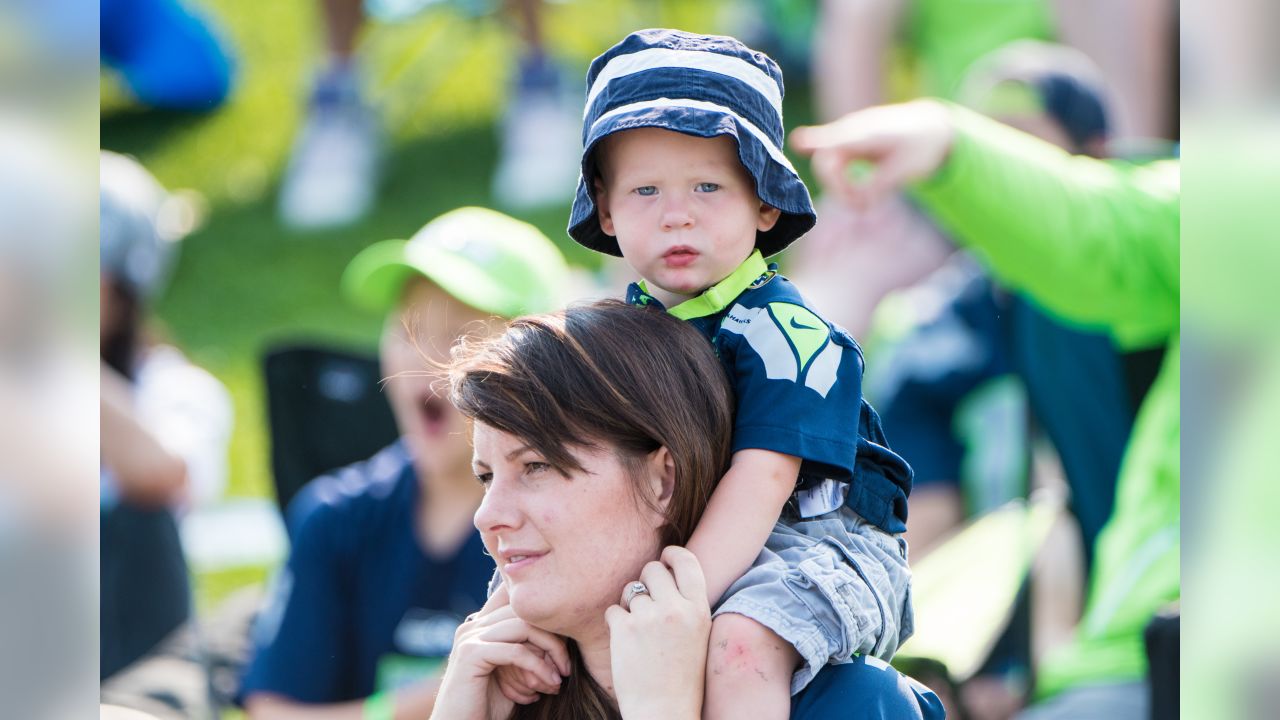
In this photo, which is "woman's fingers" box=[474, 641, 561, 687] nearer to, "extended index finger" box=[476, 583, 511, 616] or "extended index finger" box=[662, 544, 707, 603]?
"extended index finger" box=[476, 583, 511, 616]

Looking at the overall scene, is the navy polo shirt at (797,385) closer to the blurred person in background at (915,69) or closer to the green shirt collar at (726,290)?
the green shirt collar at (726,290)

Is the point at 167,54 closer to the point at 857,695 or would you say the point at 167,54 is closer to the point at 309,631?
the point at 309,631

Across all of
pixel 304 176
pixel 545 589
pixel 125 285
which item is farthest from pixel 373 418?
pixel 304 176

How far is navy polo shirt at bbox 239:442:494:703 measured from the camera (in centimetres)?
322

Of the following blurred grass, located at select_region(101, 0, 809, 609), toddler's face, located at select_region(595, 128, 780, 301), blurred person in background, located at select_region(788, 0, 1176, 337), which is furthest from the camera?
blurred grass, located at select_region(101, 0, 809, 609)

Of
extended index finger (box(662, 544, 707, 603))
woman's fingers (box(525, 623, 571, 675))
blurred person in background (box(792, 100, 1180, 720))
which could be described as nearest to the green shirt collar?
extended index finger (box(662, 544, 707, 603))

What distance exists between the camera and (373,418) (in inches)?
164

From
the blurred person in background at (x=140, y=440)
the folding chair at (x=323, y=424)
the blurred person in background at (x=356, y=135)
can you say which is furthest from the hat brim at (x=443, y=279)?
the blurred person in background at (x=356, y=135)

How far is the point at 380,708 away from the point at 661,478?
1.56 metres

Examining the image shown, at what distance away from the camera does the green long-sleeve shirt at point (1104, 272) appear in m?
3.00

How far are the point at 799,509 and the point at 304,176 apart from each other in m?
6.20

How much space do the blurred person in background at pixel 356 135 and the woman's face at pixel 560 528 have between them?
18.9ft
